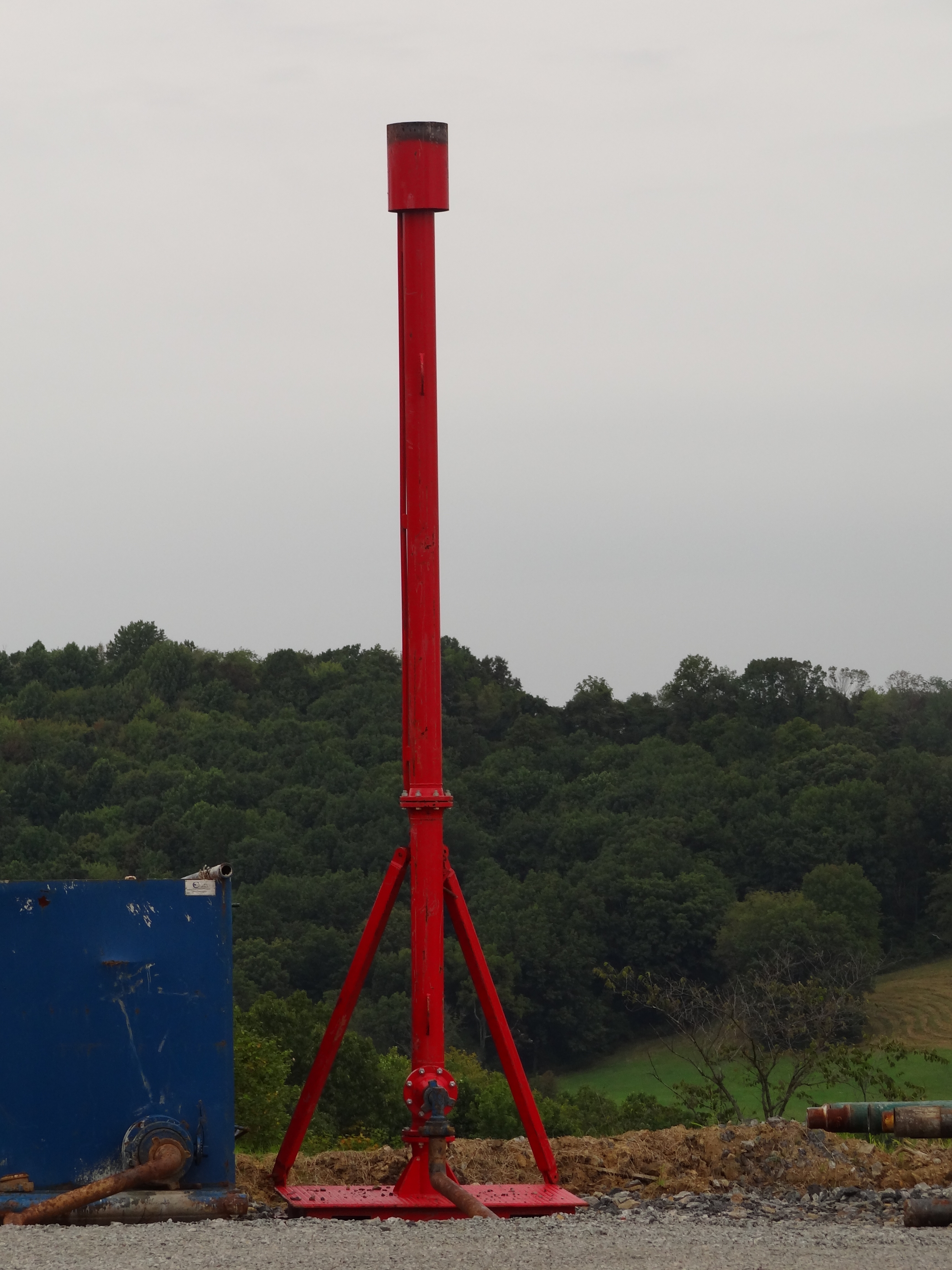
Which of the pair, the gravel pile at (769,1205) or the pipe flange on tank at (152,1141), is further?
the gravel pile at (769,1205)

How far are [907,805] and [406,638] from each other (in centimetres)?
6042

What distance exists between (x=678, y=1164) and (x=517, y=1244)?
2987 mm

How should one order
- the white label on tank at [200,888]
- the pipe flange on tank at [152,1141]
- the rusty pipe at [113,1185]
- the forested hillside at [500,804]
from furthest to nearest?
the forested hillside at [500,804]
the white label on tank at [200,888]
the pipe flange on tank at [152,1141]
the rusty pipe at [113,1185]

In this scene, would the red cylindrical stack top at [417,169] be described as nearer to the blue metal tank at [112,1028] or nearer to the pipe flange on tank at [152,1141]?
the blue metal tank at [112,1028]

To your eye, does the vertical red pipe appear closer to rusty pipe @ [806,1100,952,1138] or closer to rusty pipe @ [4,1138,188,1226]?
rusty pipe @ [4,1138,188,1226]

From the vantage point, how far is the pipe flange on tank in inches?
335

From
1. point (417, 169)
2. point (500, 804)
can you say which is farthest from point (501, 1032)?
point (500, 804)

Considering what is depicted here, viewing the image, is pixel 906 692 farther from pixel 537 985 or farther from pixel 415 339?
pixel 415 339

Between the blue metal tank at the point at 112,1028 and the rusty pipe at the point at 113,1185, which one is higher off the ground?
the blue metal tank at the point at 112,1028

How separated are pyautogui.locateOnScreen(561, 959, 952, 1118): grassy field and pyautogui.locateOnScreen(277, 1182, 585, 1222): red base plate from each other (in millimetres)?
42043

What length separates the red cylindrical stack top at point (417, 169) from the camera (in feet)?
32.6

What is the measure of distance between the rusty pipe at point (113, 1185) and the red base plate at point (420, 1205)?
3.27 feet

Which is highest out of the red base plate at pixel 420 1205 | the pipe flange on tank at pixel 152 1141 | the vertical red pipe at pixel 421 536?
the vertical red pipe at pixel 421 536

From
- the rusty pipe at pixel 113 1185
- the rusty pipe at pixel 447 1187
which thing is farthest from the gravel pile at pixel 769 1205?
the rusty pipe at pixel 113 1185
